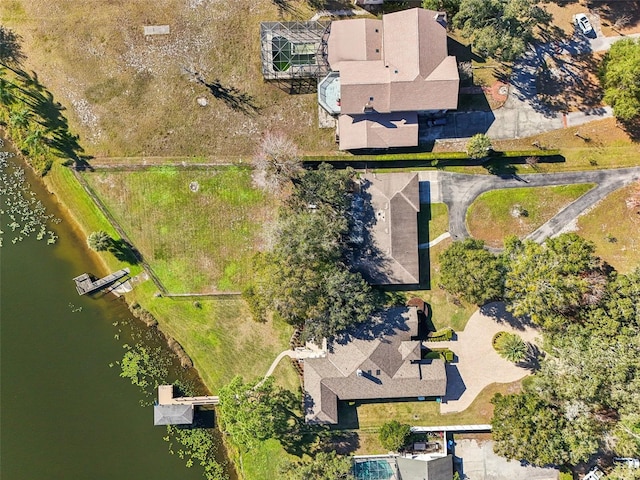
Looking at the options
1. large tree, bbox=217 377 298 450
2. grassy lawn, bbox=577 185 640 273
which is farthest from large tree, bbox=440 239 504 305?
large tree, bbox=217 377 298 450

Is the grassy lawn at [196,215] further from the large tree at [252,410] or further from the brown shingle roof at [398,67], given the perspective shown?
the brown shingle roof at [398,67]

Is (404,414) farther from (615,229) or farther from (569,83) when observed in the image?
(569,83)

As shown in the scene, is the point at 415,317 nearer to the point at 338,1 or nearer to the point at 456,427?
the point at 456,427

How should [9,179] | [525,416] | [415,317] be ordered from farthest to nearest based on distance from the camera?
[9,179], [415,317], [525,416]

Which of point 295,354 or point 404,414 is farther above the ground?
point 295,354

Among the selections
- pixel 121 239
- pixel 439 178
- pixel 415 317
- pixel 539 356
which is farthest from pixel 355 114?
pixel 539 356

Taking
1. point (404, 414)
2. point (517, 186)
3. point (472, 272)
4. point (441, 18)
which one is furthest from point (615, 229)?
point (404, 414)

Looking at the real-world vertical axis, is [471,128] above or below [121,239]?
above
